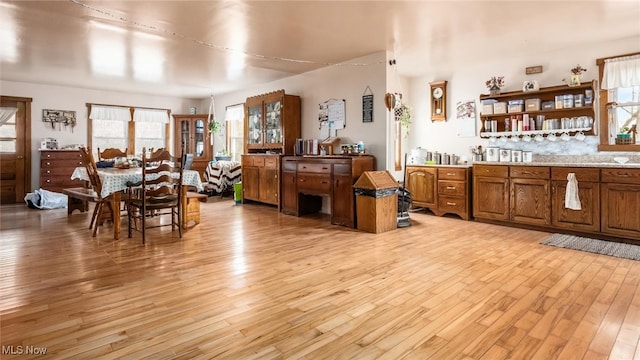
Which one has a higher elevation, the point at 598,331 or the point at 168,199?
the point at 168,199

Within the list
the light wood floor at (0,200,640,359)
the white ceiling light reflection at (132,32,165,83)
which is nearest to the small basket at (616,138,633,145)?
the light wood floor at (0,200,640,359)

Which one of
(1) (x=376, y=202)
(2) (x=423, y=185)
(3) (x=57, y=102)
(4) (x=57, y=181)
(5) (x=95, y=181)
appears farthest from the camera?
(3) (x=57, y=102)

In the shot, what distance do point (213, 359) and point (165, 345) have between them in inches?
12.2

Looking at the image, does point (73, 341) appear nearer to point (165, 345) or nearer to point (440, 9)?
point (165, 345)

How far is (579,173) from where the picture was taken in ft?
14.5

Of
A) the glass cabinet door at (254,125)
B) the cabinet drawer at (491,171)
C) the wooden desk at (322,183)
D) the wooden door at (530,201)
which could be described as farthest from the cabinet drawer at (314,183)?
the wooden door at (530,201)

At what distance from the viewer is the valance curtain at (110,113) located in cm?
817

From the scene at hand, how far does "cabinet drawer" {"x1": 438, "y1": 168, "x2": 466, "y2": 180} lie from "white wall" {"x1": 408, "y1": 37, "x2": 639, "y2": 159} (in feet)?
2.38

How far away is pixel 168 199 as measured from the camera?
4281mm

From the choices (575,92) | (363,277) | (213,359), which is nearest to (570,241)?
(575,92)

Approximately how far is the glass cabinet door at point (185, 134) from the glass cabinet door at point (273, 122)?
343 centimetres

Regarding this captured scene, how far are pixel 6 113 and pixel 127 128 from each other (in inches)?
86.0

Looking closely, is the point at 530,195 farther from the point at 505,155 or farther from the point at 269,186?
the point at 269,186
